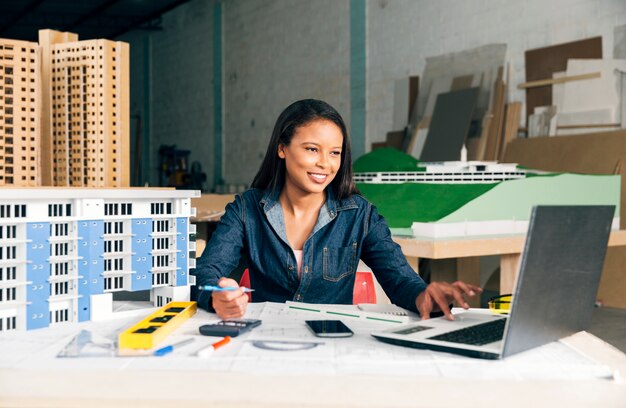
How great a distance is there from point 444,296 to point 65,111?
111 cm

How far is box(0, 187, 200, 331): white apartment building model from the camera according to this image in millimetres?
1398

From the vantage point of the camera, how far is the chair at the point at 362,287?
7.01ft

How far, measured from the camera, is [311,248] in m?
1.97

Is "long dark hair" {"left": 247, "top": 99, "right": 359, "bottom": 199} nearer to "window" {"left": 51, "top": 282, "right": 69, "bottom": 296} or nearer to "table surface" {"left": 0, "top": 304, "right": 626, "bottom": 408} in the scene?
"window" {"left": 51, "top": 282, "right": 69, "bottom": 296}

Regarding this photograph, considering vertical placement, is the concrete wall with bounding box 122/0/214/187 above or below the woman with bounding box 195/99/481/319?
above

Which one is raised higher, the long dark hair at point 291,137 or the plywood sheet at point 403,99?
the plywood sheet at point 403,99

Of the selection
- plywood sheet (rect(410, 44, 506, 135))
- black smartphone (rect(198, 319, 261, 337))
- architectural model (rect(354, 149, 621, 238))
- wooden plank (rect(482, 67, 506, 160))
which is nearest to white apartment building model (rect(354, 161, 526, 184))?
architectural model (rect(354, 149, 621, 238))

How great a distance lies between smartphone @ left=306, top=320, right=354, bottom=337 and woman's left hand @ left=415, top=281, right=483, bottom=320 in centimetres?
24

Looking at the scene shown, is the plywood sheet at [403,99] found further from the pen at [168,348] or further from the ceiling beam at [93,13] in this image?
the pen at [168,348]

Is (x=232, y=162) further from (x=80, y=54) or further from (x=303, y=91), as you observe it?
(x=80, y=54)

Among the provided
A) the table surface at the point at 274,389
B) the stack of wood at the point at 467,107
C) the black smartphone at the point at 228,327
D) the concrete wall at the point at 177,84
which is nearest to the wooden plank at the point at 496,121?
the stack of wood at the point at 467,107

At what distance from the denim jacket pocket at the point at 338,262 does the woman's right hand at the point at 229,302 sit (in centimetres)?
50

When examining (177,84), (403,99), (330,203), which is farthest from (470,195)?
(177,84)

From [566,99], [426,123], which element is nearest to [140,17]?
[426,123]
